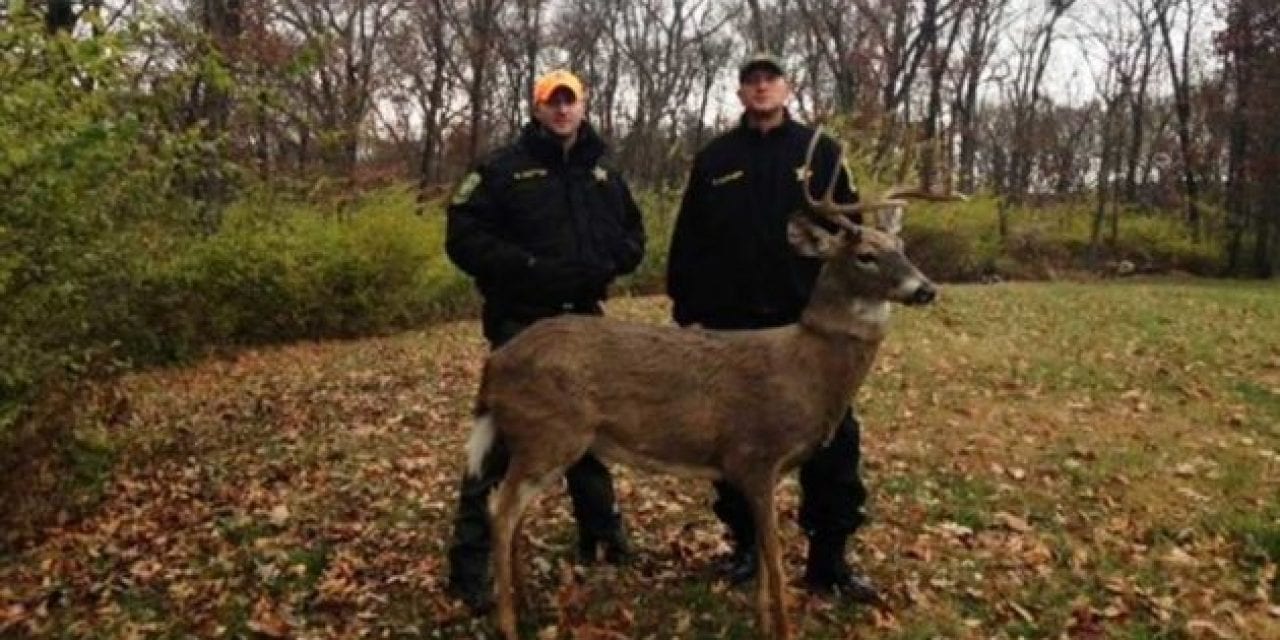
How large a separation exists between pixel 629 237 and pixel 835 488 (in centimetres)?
163

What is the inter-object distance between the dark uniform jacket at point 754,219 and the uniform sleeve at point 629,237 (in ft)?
1.32

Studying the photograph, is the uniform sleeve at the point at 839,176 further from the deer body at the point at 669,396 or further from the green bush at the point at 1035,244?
the green bush at the point at 1035,244

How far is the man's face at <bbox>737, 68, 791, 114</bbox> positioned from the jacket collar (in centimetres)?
79

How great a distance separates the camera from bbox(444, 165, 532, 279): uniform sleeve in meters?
5.46

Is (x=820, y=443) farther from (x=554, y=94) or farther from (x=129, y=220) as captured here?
(x=129, y=220)

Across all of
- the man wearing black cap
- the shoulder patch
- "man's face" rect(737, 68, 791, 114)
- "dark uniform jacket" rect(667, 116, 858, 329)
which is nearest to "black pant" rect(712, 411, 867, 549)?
the man wearing black cap

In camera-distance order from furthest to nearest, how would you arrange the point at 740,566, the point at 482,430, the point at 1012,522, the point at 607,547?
the point at 1012,522, the point at 607,547, the point at 740,566, the point at 482,430

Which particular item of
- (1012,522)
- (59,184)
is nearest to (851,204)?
(1012,522)

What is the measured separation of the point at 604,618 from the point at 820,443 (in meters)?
1.39

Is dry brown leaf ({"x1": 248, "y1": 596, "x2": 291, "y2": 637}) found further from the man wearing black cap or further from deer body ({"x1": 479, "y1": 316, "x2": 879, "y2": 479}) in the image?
the man wearing black cap

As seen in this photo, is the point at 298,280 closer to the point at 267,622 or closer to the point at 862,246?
the point at 267,622

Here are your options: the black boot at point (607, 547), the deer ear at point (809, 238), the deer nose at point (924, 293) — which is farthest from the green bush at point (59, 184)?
the deer nose at point (924, 293)

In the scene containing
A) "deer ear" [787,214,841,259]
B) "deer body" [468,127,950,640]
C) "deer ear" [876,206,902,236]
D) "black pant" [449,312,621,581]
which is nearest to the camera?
"deer body" [468,127,950,640]

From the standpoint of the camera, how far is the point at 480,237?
18.0 feet
